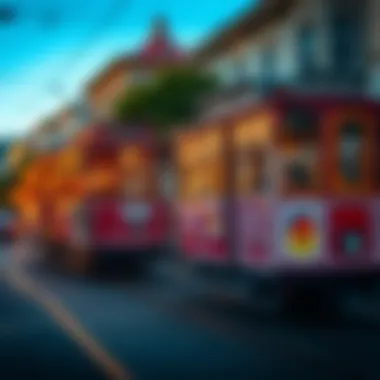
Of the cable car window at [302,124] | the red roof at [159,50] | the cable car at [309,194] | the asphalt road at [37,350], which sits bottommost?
the asphalt road at [37,350]

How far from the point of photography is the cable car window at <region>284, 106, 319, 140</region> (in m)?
16.2

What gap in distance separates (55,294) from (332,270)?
6584 millimetres

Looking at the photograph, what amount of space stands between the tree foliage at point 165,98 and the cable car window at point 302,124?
1171 cm

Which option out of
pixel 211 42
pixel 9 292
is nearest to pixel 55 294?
pixel 9 292

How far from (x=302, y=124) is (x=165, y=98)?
15716 millimetres

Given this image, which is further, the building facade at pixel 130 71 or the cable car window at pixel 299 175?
the building facade at pixel 130 71

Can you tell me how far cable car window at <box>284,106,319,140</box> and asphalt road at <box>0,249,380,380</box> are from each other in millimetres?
1969

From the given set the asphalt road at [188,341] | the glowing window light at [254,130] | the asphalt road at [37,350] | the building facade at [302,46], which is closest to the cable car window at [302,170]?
the glowing window light at [254,130]

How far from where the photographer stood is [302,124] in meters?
16.4

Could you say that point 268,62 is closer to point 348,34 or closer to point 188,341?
point 348,34

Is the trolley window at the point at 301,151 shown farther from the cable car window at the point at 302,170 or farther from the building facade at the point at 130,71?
the building facade at the point at 130,71

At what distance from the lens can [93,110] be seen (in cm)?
2662

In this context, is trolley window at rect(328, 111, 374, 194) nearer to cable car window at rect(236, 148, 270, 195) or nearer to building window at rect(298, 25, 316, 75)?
cable car window at rect(236, 148, 270, 195)

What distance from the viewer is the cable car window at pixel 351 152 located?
649 inches
